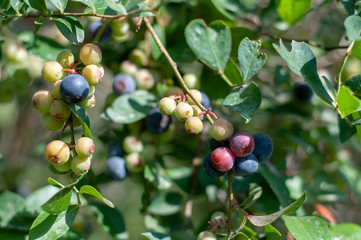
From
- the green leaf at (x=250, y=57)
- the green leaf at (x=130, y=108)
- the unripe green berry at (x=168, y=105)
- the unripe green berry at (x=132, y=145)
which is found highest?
the green leaf at (x=250, y=57)

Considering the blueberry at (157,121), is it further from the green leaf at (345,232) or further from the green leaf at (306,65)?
the green leaf at (345,232)

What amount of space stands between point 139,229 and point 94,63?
1888mm

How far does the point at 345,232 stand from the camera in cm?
105

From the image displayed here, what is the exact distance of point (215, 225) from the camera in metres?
0.93

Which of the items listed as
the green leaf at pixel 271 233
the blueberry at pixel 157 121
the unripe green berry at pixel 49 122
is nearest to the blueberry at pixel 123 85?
the blueberry at pixel 157 121

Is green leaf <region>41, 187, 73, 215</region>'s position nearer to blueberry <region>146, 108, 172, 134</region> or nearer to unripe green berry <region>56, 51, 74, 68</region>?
unripe green berry <region>56, 51, 74, 68</region>

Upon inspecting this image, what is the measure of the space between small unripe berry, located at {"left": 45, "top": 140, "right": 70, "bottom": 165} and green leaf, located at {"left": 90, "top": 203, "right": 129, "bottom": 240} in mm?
416

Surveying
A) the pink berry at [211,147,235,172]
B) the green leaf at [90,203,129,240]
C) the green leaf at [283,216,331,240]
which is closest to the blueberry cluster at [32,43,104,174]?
the pink berry at [211,147,235,172]

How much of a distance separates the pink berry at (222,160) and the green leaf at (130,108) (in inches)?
13.9

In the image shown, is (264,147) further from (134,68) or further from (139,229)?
(139,229)

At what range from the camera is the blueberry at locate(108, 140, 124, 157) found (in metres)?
1.22

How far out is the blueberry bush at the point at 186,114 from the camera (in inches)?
32.8

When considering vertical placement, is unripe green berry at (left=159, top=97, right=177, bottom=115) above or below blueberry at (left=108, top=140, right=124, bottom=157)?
above

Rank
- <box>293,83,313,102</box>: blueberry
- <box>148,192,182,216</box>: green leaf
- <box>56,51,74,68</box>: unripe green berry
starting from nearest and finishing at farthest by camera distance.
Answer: <box>56,51,74,68</box>: unripe green berry, <box>148,192,182,216</box>: green leaf, <box>293,83,313,102</box>: blueberry
